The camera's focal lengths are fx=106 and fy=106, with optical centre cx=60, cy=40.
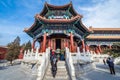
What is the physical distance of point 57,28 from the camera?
15.4 meters

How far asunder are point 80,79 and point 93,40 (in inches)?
907

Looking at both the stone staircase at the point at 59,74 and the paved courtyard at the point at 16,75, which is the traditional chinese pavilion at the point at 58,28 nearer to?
the paved courtyard at the point at 16,75

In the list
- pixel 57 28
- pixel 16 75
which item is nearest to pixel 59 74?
pixel 16 75

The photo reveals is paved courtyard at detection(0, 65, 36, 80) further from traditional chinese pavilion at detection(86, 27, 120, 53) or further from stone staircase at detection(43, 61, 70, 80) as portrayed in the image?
traditional chinese pavilion at detection(86, 27, 120, 53)

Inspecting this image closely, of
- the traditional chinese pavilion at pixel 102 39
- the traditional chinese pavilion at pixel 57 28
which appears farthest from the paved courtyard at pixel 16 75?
the traditional chinese pavilion at pixel 102 39

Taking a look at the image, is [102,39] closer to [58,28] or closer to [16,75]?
[58,28]

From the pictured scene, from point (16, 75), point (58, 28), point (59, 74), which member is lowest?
point (16, 75)

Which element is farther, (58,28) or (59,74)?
(58,28)

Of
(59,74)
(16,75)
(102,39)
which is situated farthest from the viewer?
(102,39)

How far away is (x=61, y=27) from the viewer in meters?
15.4

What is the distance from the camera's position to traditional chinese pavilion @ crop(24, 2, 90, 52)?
47.9ft

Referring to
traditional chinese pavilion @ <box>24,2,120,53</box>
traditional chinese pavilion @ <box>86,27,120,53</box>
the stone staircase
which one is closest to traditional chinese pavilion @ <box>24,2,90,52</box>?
traditional chinese pavilion @ <box>24,2,120,53</box>

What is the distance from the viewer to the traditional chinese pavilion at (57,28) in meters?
14.6

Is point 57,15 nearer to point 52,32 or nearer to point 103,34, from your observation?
point 52,32
